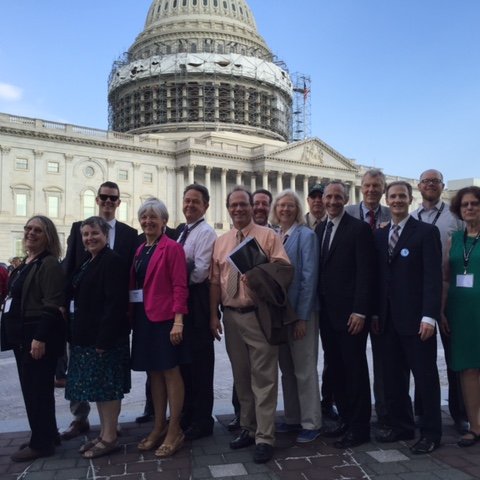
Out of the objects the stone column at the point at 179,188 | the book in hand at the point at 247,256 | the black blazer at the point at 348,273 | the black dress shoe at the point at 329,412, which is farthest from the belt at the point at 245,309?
the stone column at the point at 179,188

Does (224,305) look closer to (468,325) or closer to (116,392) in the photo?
(116,392)

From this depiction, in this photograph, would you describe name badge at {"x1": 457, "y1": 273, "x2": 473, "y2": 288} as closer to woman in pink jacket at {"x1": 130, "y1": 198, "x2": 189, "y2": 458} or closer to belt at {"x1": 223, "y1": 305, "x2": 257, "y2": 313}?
belt at {"x1": 223, "y1": 305, "x2": 257, "y2": 313}

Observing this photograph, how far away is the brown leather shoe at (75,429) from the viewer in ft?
19.0

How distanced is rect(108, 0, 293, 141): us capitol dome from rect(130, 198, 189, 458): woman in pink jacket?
5909 cm

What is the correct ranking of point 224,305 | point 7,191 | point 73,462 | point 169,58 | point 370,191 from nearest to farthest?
1. point 73,462
2. point 224,305
3. point 370,191
4. point 7,191
5. point 169,58

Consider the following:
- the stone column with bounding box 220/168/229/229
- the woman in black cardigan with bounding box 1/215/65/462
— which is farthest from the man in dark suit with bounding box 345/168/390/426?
the stone column with bounding box 220/168/229/229

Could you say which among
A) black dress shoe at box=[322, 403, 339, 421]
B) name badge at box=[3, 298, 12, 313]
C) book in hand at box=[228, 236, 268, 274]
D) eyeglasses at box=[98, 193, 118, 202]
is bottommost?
black dress shoe at box=[322, 403, 339, 421]

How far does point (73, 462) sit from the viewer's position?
5066 mm

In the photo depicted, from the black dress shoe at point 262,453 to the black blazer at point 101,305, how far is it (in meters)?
1.68

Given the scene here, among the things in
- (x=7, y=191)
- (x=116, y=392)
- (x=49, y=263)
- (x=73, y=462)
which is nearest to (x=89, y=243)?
(x=49, y=263)

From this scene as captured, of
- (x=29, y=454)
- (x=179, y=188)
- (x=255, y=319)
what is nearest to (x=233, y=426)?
(x=255, y=319)

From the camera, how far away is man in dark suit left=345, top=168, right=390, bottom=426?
20.3 ft

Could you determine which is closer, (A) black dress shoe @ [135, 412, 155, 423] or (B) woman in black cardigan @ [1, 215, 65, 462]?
(B) woman in black cardigan @ [1, 215, 65, 462]

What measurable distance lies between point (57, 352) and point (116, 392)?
71 cm
